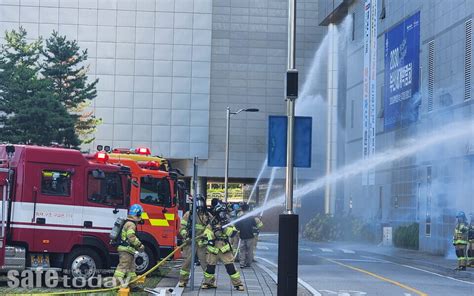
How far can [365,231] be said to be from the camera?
45.2 m

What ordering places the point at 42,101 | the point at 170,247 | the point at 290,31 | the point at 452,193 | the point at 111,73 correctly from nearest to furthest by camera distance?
the point at 290,31 → the point at 170,247 → the point at 452,193 → the point at 42,101 → the point at 111,73

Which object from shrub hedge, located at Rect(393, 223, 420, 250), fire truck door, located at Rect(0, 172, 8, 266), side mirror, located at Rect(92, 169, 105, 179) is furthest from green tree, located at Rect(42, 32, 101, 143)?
fire truck door, located at Rect(0, 172, 8, 266)

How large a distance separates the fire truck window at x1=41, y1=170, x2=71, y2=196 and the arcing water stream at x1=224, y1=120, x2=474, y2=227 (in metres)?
5.81

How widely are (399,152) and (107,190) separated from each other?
87.3 ft

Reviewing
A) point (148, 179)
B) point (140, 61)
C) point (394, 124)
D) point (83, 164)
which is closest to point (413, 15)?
point (394, 124)

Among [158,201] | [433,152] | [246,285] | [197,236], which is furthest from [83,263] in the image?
[433,152]

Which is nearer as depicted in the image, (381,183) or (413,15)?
(413,15)

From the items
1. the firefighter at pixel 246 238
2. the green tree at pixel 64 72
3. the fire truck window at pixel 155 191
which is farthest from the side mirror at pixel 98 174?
the green tree at pixel 64 72

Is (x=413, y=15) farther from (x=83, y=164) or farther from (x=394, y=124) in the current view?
(x=83, y=164)

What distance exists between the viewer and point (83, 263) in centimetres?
1664

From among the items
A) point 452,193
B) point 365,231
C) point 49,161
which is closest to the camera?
point 49,161

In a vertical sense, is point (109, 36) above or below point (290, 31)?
above

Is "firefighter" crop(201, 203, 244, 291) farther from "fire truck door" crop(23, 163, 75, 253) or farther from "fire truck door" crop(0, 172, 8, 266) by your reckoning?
"fire truck door" crop(0, 172, 8, 266)

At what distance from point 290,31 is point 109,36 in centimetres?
5389
